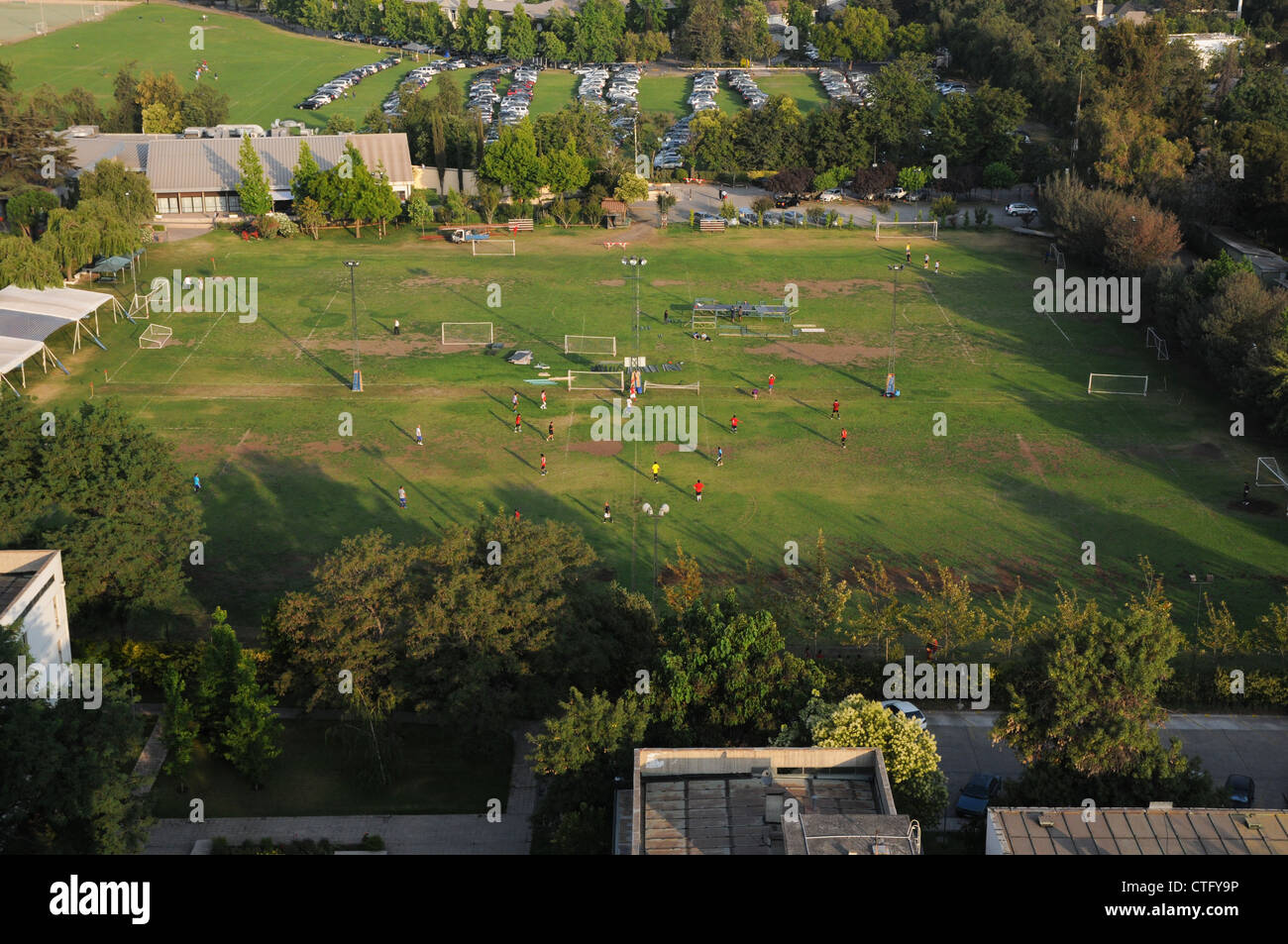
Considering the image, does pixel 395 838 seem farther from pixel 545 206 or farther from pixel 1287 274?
pixel 545 206

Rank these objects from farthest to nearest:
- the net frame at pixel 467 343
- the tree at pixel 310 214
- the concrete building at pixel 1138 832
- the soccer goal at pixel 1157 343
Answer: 1. the tree at pixel 310 214
2. the net frame at pixel 467 343
3. the soccer goal at pixel 1157 343
4. the concrete building at pixel 1138 832

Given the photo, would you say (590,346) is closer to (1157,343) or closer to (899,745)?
(1157,343)

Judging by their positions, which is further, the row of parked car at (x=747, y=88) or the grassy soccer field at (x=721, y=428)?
the row of parked car at (x=747, y=88)

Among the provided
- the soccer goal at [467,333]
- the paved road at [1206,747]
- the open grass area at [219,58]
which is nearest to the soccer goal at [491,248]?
the soccer goal at [467,333]

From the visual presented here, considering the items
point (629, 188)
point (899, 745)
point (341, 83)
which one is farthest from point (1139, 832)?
point (341, 83)

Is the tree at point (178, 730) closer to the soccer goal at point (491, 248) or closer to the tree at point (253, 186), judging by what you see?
the soccer goal at point (491, 248)

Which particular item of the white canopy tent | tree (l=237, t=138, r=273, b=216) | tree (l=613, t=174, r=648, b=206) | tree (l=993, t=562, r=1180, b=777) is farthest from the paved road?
tree (l=237, t=138, r=273, b=216)

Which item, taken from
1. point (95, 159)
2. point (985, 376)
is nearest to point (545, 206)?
point (95, 159)
